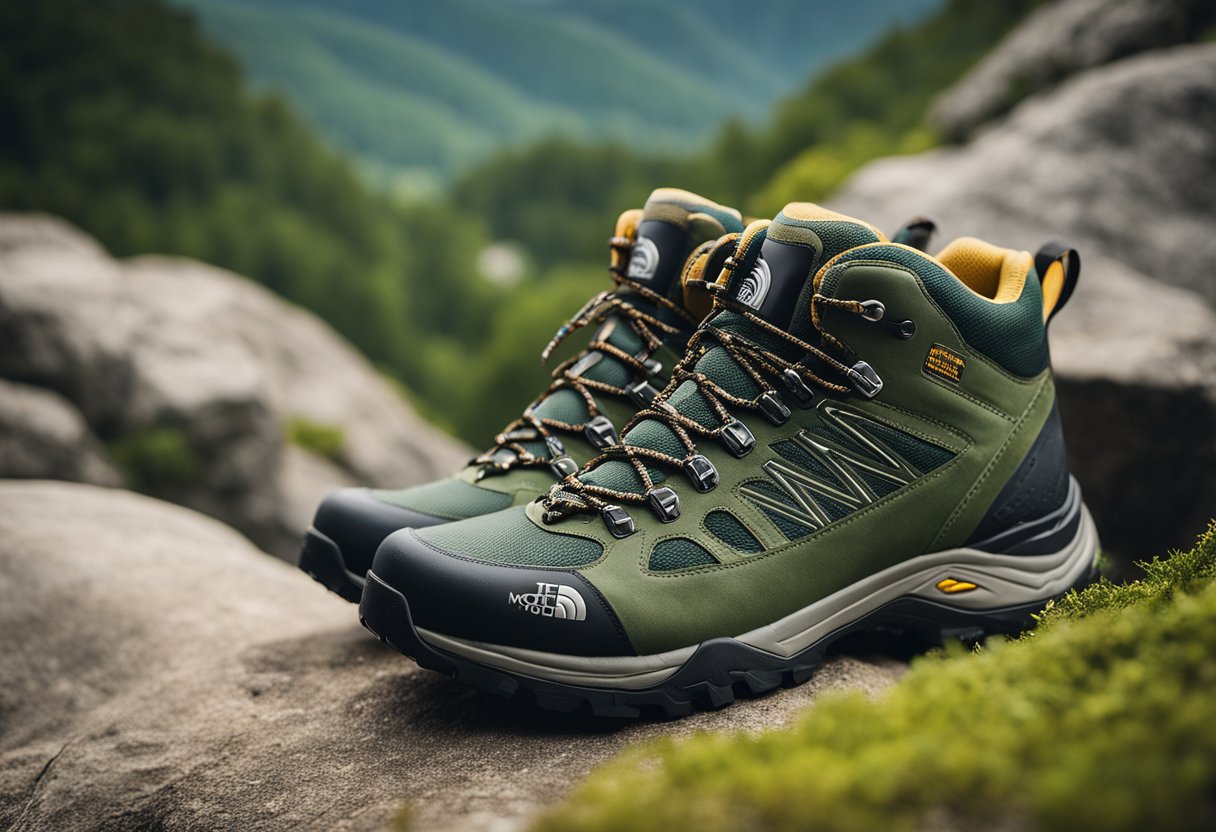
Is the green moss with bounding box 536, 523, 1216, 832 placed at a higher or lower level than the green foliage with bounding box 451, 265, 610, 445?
higher

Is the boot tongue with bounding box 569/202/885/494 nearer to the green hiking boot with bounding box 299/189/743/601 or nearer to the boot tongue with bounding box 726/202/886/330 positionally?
the boot tongue with bounding box 726/202/886/330

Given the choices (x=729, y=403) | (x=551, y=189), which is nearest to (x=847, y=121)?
(x=729, y=403)

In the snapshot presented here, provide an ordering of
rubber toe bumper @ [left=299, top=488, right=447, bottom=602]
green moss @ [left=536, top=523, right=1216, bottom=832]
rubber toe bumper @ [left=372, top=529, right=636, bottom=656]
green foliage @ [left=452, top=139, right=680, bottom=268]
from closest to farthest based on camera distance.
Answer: green moss @ [left=536, top=523, right=1216, bottom=832] → rubber toe bumper @ [left=372, top=529, right=636, bottom=656] → rubber toe bumper @ [left=299, top=488, right=447, bottom=602] → green foliage @ [left=452, top=139, right=680, bottom=268]

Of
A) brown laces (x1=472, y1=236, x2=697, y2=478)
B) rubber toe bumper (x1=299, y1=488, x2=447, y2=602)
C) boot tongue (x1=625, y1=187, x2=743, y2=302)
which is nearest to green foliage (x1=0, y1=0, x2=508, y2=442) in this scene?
rubber toe bumper (x1=299, y1=488, x2=447, y2=602)

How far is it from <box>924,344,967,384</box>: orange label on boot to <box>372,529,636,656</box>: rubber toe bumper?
0.85 meters

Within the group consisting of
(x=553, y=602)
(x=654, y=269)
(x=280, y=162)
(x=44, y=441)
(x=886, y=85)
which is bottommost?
(x=44, y=441)

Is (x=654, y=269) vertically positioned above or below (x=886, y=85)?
below

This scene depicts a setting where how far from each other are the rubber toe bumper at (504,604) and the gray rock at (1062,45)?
24.8 ft

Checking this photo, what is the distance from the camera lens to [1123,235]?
5.00m

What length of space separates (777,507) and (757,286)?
470 millimetres

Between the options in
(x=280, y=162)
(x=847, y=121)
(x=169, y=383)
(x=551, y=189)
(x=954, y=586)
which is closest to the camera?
(x=954, y=586)

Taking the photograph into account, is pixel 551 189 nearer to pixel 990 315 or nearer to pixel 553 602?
pixel 990 315

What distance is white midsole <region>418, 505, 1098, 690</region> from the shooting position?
1.65m

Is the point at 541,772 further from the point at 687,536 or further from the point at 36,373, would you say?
the point at 36,373
